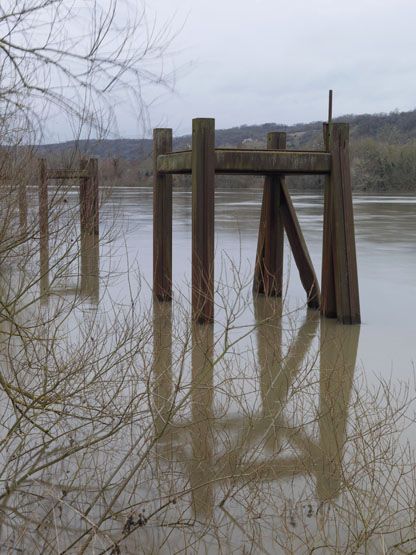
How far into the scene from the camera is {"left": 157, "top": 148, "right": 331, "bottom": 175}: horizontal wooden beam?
8.66m

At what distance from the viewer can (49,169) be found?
6.34 metres

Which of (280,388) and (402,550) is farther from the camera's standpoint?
(280,388)

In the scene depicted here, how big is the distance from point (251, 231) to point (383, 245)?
4177 mm

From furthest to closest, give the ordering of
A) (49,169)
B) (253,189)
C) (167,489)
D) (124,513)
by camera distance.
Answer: (253,189) < (49,169) < (167,489) < (124,513)

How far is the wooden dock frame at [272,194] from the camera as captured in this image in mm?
8547

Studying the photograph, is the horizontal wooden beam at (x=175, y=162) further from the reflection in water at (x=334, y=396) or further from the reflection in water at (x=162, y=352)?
the reflection in water at (x=334, y=396)

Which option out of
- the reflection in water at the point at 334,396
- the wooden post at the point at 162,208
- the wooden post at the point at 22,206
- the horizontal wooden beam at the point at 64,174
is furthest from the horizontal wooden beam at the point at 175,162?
the wooden post at the point at 22,206

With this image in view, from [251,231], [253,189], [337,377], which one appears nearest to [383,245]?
[251,231]

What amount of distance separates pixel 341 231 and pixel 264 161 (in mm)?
1022

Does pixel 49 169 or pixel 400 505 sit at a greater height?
pixel 49 169

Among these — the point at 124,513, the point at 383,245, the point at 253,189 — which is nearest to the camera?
the point at 124,513

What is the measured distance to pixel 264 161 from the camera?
8.75 m

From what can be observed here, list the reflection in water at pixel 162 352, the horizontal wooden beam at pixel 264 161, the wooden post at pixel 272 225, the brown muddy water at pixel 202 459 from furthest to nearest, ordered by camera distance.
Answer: the wooden post at pixel 272 225 < the horizontal wooden beam at pixel 264 161 < the reflection in water at pixel 162 352 < the brown muddy water at pixel 202 459

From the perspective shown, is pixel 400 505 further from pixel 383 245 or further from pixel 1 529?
pixel 383 245
